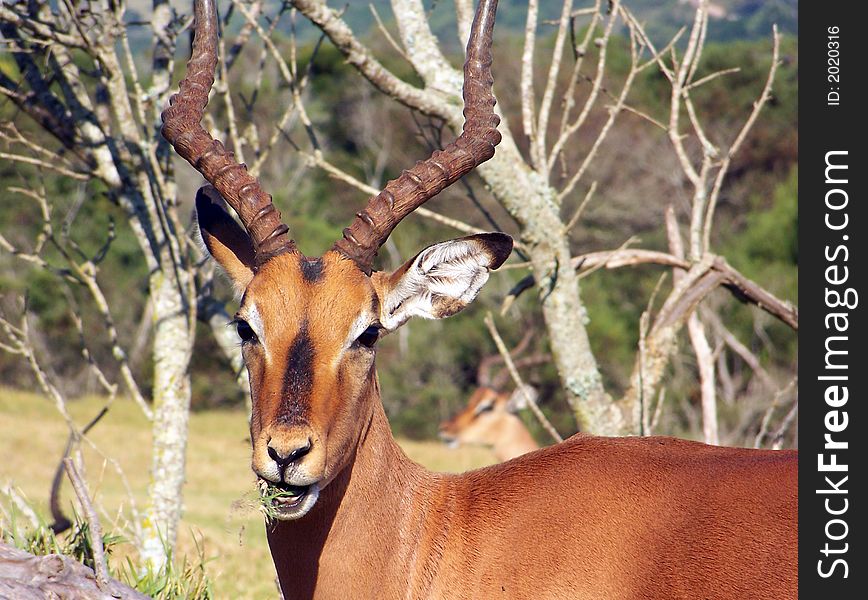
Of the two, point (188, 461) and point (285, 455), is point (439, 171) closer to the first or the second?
point (285, 455)

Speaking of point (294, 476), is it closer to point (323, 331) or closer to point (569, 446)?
point (323, 331)

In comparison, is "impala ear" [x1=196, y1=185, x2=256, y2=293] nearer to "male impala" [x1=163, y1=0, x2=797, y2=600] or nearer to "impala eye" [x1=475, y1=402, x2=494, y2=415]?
"male impala" [x1=163, y1=0, x2=797, y2=600]

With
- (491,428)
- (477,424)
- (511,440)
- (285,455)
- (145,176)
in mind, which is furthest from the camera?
(477,424)

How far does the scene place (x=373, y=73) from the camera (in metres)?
6.31

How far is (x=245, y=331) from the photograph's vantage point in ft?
14.0

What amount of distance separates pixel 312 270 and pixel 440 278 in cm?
62

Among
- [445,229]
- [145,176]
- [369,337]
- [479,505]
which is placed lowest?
[479,505]

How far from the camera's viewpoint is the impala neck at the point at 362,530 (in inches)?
168

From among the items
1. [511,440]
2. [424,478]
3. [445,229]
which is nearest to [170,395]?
[424,478]

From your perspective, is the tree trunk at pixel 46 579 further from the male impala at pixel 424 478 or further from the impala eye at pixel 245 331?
the impala eye at pixel 245 331

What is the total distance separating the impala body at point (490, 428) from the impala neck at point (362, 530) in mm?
15686
